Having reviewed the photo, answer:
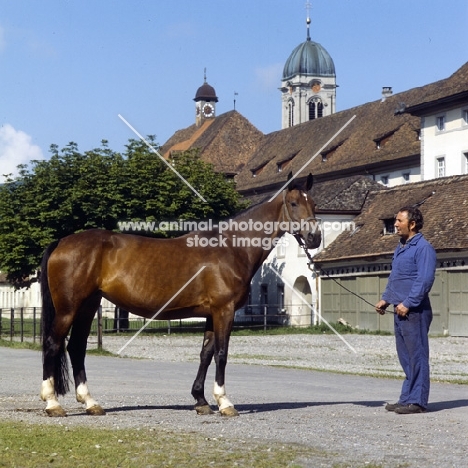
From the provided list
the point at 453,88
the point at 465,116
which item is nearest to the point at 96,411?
the point at 465,116

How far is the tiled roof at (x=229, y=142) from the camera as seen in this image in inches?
4158

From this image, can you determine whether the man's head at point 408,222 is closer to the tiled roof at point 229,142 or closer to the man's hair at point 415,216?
the man's hair at point 415,216

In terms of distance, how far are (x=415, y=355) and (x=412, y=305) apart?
56 cm

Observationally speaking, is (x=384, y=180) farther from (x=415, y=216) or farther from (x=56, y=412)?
(x=56, y=412)

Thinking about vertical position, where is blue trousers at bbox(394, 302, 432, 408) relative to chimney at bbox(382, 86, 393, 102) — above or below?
below

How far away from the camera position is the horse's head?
42.3ft

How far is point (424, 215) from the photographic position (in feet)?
165

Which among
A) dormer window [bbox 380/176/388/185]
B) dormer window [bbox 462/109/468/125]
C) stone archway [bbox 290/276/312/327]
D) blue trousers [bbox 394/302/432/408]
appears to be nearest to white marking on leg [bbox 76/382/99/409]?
blue trousers [bbox 394/302/432/408]

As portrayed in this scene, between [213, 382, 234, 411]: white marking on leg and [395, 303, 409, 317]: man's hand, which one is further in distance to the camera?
[395, 303, 409, 317]: man's hand

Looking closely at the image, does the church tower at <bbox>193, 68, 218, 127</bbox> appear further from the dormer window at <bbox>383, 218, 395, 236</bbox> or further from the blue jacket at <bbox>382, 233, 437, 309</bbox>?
the blue jacket at <bbox>382, 233, 437, 309</bbox>

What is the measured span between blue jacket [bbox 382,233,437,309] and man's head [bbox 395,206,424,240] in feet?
0.27

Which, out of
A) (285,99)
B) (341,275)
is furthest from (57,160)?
(285,99)

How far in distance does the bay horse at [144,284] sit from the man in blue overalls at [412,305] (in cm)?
100

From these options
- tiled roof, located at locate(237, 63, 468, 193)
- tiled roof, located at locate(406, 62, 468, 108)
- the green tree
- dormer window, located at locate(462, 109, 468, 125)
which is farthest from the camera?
tiled roof, located at locate(237, 63, 468, 193)
